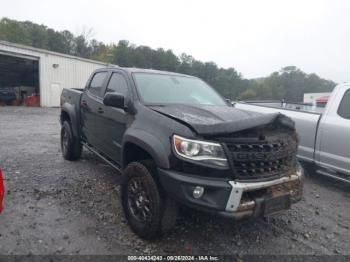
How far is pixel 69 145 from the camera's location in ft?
19.8

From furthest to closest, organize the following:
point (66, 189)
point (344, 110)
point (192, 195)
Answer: point (344, 110) < point (66, 189) < point (192, 195)

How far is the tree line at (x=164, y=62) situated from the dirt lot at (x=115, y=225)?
45.3 metres

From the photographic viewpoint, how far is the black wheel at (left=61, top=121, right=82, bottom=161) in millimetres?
5941

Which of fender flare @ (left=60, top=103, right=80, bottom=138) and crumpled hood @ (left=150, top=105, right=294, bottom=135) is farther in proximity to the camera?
fender flare @ (left=60, top=103, right=80, bottom=138)

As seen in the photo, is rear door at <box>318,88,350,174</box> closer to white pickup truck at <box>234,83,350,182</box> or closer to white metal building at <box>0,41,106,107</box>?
white pickup truck at <box>234,83,350,182</box>

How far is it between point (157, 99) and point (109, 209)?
64.6 inches

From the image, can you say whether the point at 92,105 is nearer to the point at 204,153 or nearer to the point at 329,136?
the point at 204,153

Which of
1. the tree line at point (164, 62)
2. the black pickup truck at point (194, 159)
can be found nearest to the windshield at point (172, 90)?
the black pickup truck at point (194, 159)

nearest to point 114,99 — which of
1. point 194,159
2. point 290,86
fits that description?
point 194,159

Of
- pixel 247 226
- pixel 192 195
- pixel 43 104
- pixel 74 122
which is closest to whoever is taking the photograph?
pixel 192 195

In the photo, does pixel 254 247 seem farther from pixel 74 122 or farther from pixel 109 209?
pixel 74 122

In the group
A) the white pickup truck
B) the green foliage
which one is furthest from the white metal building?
→ the green foliage

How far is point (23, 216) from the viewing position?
3721 millimetres

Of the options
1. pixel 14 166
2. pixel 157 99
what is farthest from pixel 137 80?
pixel 14 166
